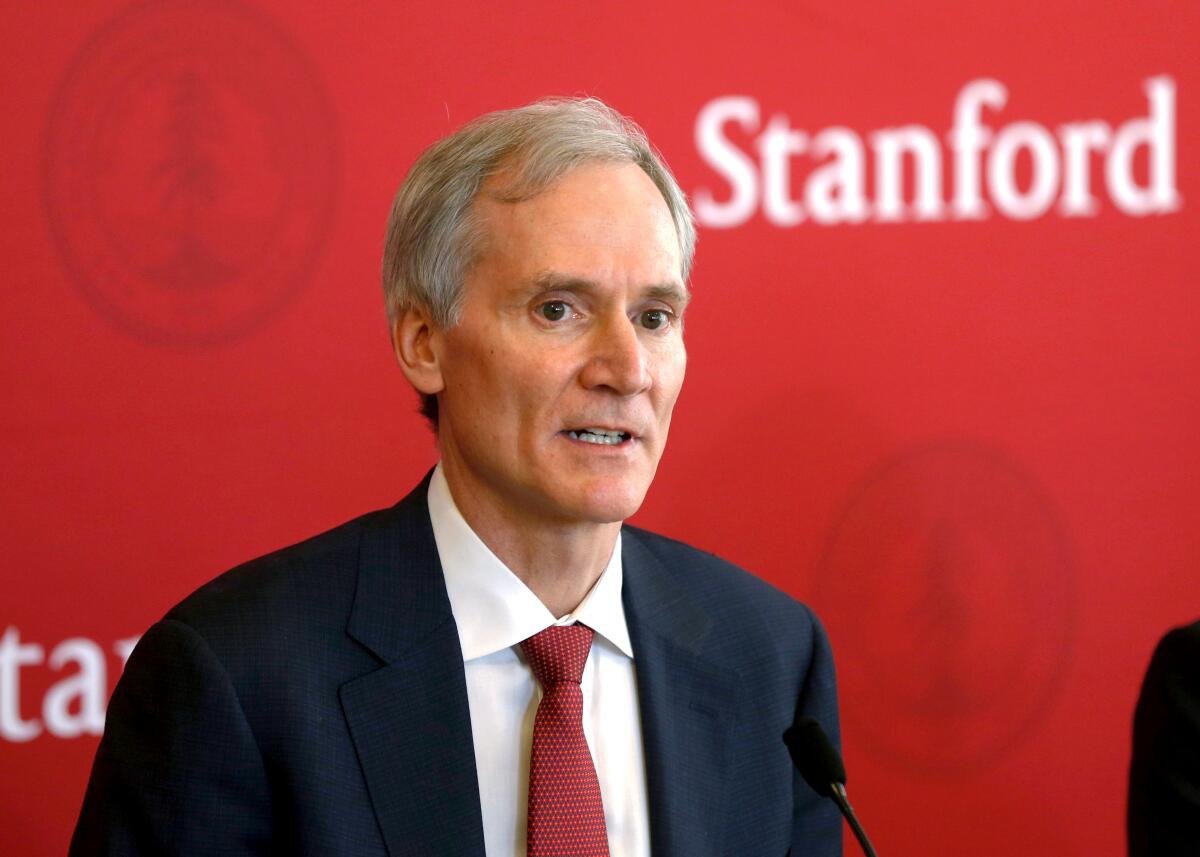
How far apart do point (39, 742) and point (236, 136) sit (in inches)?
35.4

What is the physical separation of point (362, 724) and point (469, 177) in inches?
23.9

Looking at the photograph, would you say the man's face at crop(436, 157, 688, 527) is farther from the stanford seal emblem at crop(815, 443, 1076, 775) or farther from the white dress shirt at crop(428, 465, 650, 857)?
the stanford seal emblem at crop(815, 443, 1076, 775)

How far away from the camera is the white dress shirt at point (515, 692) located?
62.5 inches

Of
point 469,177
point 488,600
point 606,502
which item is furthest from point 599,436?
point 469,177

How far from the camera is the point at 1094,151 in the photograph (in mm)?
2264

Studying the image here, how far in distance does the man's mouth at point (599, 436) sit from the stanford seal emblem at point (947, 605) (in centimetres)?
77

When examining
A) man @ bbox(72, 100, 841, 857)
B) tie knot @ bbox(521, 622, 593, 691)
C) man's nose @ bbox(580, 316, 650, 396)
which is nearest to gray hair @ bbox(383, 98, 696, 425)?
man @ bbox(72, 100, 841, 857)

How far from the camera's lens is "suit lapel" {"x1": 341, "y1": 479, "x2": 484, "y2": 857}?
4.96 feet

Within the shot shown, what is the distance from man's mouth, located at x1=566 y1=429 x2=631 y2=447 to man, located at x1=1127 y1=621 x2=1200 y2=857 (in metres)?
0.63

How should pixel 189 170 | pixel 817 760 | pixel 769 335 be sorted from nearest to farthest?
pixel 817 760 → pixel 189 170 → pixel 769 335

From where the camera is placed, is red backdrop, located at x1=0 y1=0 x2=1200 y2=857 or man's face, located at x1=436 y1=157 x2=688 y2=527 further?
red backdrop, located at x1=0 y1=0 x2=1200 y2=857

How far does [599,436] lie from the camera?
1.60m

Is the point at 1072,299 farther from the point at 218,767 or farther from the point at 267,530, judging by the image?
the point at 218,767

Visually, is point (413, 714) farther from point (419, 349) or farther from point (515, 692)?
point (419, 349)
